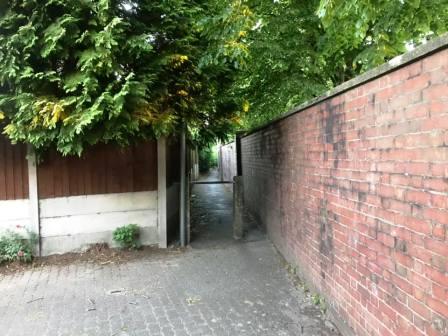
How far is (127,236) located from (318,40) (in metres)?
4.74

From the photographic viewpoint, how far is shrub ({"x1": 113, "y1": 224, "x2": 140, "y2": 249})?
5.93 metres

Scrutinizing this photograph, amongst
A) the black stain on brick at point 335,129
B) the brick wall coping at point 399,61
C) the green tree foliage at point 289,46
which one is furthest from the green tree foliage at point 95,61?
the brick wall coping at point 399,61

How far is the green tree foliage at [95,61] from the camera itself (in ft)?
14.5

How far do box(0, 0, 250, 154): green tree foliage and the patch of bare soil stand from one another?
1.90 m

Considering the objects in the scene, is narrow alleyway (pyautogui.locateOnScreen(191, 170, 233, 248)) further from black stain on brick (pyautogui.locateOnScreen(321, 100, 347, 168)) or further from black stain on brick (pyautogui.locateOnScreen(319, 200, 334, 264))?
black stain on brick (pyautogui.locateOnScreen(321, 100, 347, 168))

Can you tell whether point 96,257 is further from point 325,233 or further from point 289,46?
point 289,46

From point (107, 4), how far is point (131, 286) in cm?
349

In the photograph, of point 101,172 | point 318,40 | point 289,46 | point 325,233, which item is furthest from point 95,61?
point 318,40

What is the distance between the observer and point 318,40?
20.9 feet

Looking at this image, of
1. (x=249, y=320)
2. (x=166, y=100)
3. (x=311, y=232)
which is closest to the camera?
(x=249, y=320)

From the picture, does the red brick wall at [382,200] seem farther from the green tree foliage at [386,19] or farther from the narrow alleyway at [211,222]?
the narrow alleyway at [211,222]

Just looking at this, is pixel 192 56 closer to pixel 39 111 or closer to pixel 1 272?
pixel 39 111

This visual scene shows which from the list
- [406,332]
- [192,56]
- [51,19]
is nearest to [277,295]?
[406,332]

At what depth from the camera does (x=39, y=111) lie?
4426mm
